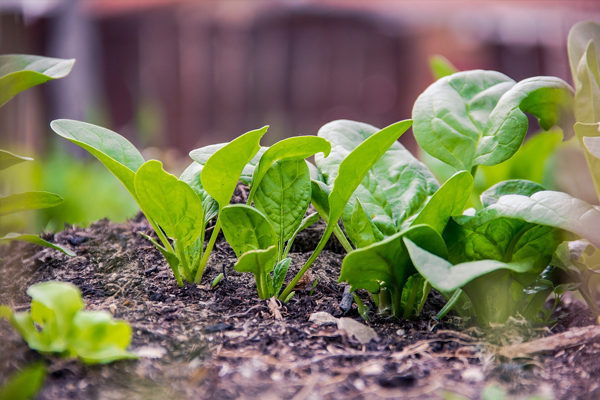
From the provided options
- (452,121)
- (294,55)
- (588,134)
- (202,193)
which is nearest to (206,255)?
(202,193)

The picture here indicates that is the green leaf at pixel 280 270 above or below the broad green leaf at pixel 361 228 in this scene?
below

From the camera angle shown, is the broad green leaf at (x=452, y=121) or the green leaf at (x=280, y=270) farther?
the broad green leaf at (x=452, y=121)

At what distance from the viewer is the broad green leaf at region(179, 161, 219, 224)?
1.03 m

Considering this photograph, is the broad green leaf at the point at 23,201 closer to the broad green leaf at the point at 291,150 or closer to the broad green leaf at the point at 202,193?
the broad green leaf at the point at 202,193

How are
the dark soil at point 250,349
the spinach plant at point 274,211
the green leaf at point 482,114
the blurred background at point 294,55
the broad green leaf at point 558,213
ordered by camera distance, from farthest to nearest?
1. the blurred background at point 294,55
2. the green leaf at point 482,114
3. the spinach plant at point 274,211
4. the broad green leaf at point 558,213
5. the dark soil at point 250,349

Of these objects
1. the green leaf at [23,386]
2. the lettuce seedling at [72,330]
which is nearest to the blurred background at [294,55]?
the lettuce seedling at [72,330]

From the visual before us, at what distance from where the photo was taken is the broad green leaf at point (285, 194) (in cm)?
101

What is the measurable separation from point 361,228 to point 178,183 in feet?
1.17

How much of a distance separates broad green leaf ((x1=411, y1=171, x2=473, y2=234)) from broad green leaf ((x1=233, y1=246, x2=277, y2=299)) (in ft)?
0.91

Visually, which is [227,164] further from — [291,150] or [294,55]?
[294,55]

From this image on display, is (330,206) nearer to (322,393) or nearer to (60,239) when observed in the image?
(322,393)

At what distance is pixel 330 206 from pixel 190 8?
5352mm

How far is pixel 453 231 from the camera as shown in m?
1.00

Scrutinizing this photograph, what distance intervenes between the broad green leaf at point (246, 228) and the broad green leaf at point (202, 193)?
0.08 metres
